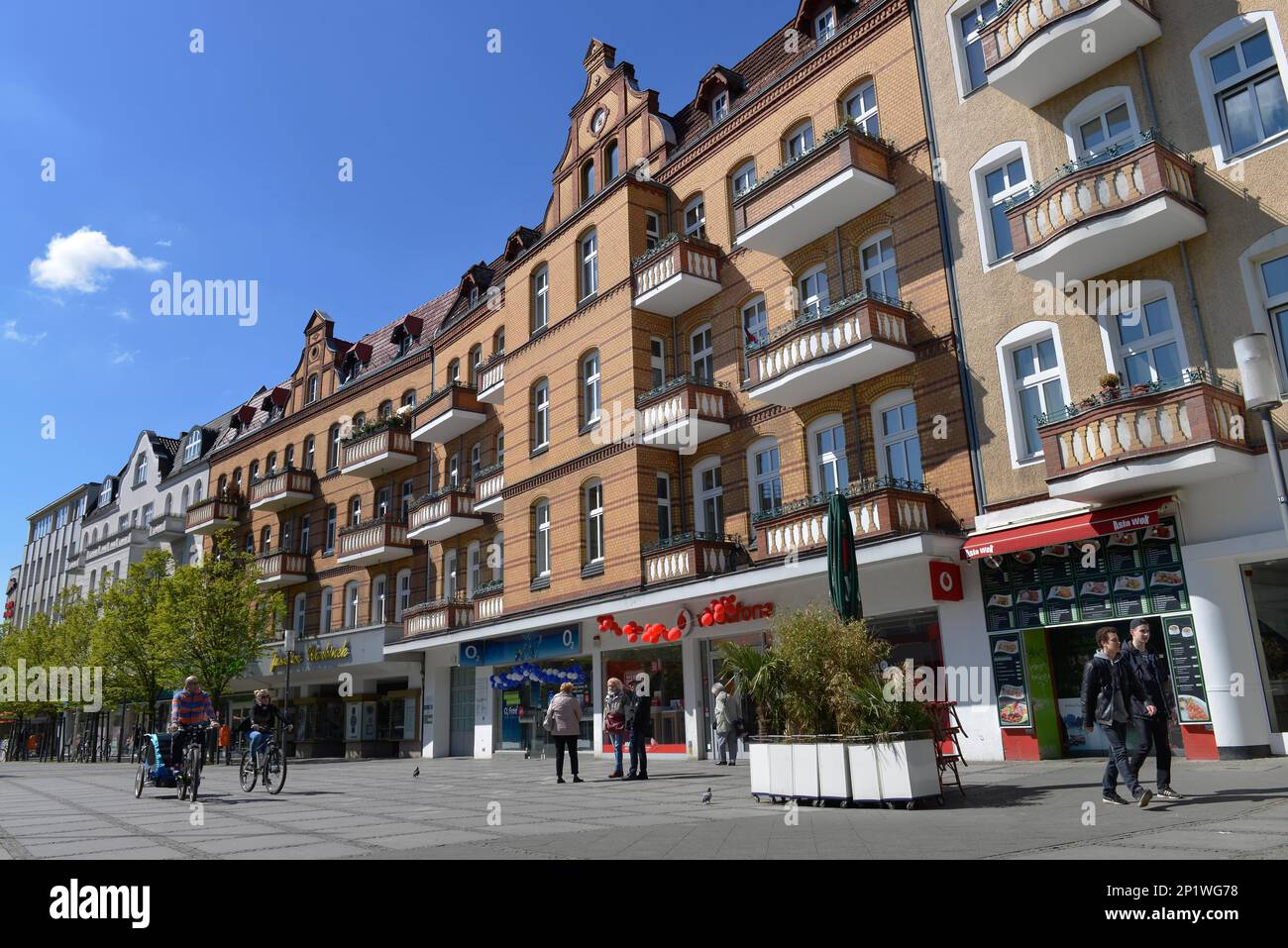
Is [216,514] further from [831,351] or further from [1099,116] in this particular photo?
[1099,116]

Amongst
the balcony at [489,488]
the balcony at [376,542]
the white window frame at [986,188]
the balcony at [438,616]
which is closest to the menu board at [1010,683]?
the white window frame at [986,188]

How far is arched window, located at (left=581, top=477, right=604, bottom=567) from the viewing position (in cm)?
2380

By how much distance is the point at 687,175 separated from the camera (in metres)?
24.0

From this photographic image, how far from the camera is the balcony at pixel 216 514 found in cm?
4325

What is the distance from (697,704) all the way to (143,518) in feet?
151

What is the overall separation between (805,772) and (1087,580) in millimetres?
6919

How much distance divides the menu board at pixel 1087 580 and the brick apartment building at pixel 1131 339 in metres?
0.03

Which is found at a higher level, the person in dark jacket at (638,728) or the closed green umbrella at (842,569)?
the closed green umbrella at (842,569)

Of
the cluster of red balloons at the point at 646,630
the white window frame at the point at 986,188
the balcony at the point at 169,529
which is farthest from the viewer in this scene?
the balcony at the point at 169,529

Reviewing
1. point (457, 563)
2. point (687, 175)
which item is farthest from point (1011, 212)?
point (457, 563)

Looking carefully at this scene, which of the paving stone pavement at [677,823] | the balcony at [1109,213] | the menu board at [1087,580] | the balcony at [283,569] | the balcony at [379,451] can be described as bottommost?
the paving stone pavement at [677,823]

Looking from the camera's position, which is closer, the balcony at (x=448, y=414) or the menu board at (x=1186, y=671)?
the menu board at (x=1186, y=671)

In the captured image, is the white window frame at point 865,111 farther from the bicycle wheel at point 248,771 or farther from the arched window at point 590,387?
the bicycle wheel at point 248,771
